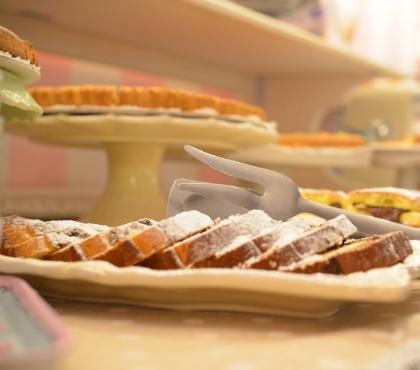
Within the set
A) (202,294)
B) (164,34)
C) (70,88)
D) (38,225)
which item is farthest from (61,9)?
(202,294)

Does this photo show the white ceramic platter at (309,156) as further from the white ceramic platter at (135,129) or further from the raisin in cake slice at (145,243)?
the raisin in cake slice at (145,243)

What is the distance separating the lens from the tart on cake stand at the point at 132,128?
1068 mm

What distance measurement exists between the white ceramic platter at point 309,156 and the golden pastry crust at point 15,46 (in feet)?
3.10

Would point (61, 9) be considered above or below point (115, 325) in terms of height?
above

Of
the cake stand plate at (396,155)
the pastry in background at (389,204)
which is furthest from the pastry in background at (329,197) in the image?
the cake stand plate at (396,155)

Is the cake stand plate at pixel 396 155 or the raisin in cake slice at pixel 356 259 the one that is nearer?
the raisin in cake slice at pixel 356 259

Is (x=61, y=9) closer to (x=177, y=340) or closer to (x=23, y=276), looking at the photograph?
(x=23, y=276)

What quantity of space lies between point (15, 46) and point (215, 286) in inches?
12.7

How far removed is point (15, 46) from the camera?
657mm

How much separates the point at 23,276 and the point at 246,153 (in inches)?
41.5

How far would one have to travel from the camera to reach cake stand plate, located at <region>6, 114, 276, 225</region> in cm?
107

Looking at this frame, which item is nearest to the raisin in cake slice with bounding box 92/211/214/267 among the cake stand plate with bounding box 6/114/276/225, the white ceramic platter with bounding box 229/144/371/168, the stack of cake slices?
the stack of cake slices

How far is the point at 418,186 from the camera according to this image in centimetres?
233

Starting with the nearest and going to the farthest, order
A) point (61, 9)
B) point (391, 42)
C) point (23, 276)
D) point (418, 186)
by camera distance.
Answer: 1. point (23, 276)
2. point (61, 9)
3. point (418, 186)
4. point (391, 42)
